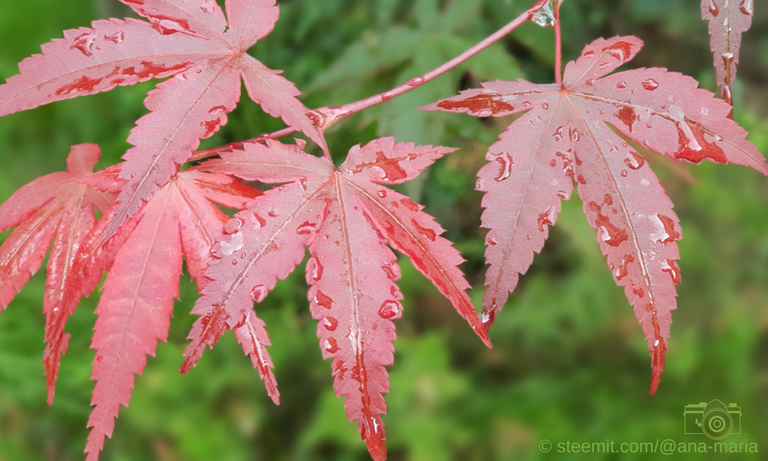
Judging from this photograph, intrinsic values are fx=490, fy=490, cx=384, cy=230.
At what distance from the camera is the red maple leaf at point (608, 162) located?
1.49 ft

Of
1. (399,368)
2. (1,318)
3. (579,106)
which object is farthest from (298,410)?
(579,106)

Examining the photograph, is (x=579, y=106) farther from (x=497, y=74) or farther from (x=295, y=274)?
(x=295, y=274)

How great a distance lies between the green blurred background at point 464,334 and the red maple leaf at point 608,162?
0.65m

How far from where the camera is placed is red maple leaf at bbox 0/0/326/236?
404mm

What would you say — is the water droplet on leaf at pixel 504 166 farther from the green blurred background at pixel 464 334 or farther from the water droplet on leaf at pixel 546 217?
the green blurred background at pixel 464 334

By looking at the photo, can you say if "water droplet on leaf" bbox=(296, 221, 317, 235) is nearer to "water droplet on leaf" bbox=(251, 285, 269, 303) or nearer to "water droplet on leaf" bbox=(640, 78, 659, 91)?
"water droplet on leaf" bbox=(251, 285, 269, 303)

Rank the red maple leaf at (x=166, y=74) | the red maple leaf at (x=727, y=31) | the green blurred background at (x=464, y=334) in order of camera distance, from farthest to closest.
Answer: the green blurred background at (x=464, y=334)
the red maple leaf at (x=727, y=31)
the red maple leaf at (x=166, y=74)

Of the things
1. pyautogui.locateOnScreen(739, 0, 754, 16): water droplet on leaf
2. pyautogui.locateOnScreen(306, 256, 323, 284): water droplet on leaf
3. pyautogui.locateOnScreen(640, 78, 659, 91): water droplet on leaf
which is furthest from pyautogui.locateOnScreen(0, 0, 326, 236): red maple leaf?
pyautogui.locateOnScreen(739, 0, 754, 16): water droplet on leaf

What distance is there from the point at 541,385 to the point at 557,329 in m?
0.15

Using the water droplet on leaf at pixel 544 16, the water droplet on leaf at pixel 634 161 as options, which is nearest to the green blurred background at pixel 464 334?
the water droplet on leaf at pixel 544 16

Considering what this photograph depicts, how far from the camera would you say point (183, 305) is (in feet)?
3.48

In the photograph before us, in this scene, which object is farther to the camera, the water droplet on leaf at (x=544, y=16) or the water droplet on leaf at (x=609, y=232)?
the water droplet on leaf at (x=544, y=16)

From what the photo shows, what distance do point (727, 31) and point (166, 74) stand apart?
57 centimetres

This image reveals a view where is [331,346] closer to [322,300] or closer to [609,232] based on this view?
[322,300]
